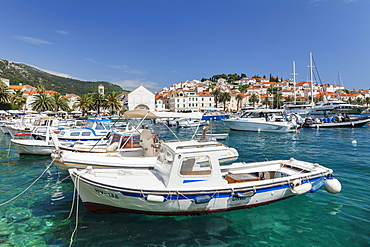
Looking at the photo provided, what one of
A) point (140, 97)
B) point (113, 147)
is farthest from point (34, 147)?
point (140, 97)

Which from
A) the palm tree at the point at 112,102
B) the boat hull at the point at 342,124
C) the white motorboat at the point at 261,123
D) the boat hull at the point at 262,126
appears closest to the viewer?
Result: the boat hull at the point at 262,126

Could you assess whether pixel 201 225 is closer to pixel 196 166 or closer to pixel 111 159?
pixel 196 166

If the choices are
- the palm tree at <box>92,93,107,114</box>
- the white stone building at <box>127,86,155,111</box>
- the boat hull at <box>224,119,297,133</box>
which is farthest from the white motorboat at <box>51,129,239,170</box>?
the white stone building at <box>127,86,155,111</box>

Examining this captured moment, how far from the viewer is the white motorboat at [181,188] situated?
624 centimetres

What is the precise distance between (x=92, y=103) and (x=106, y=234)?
2780 inches

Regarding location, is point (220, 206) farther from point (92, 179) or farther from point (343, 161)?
point (343, 161)

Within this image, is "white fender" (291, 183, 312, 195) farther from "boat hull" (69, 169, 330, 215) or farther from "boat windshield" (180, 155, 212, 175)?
"boat windshield" (180, 155, 212, 175)

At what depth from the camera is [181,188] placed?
629 cm

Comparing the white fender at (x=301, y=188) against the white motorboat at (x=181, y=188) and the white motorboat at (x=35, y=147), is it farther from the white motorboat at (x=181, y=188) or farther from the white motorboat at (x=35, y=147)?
the white motorboat at (x=35, y=147)

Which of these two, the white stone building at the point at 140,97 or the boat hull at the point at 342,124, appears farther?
the white stone building at the point at 140,97

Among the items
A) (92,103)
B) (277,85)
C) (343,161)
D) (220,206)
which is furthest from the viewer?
(277,85)

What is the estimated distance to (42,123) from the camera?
24938mm

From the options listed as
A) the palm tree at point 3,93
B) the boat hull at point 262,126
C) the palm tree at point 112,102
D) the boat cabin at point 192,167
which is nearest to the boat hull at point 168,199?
the boat cabin at point 192,167

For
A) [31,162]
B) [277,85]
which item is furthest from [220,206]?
[277,85]
